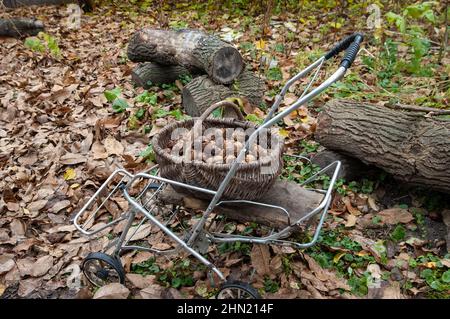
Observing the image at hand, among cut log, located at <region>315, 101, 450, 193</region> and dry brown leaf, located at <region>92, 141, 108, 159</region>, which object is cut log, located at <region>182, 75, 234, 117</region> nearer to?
dry brown leaf, located at <region>92, 141, 108, 159</region>

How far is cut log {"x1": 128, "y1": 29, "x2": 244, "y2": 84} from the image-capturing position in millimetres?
4633

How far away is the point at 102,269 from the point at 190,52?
2858mm

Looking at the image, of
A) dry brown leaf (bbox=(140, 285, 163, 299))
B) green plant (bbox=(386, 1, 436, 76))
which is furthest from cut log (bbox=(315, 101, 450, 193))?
dry brown leaf (bbox=(140, 285, 163, 299))

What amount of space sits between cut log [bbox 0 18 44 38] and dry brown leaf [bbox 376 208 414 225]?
6905mm

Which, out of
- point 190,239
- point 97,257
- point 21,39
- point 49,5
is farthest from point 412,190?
point 49,5

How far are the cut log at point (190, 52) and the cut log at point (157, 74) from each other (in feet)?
0.41

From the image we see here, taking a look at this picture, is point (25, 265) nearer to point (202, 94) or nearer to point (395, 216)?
point (202, 94)

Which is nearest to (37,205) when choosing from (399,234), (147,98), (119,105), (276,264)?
(119,105)

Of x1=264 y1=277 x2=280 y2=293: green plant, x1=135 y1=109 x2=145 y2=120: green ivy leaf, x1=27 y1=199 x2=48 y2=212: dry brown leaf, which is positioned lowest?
x1=27 y1=199 x2=48 y2=212: dry brown leaf

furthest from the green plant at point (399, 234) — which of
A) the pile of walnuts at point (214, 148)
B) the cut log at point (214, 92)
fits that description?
the cut log at point (214, 92)

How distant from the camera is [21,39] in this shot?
7.67 m

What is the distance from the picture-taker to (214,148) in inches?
112

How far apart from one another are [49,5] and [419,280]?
9640 mm
